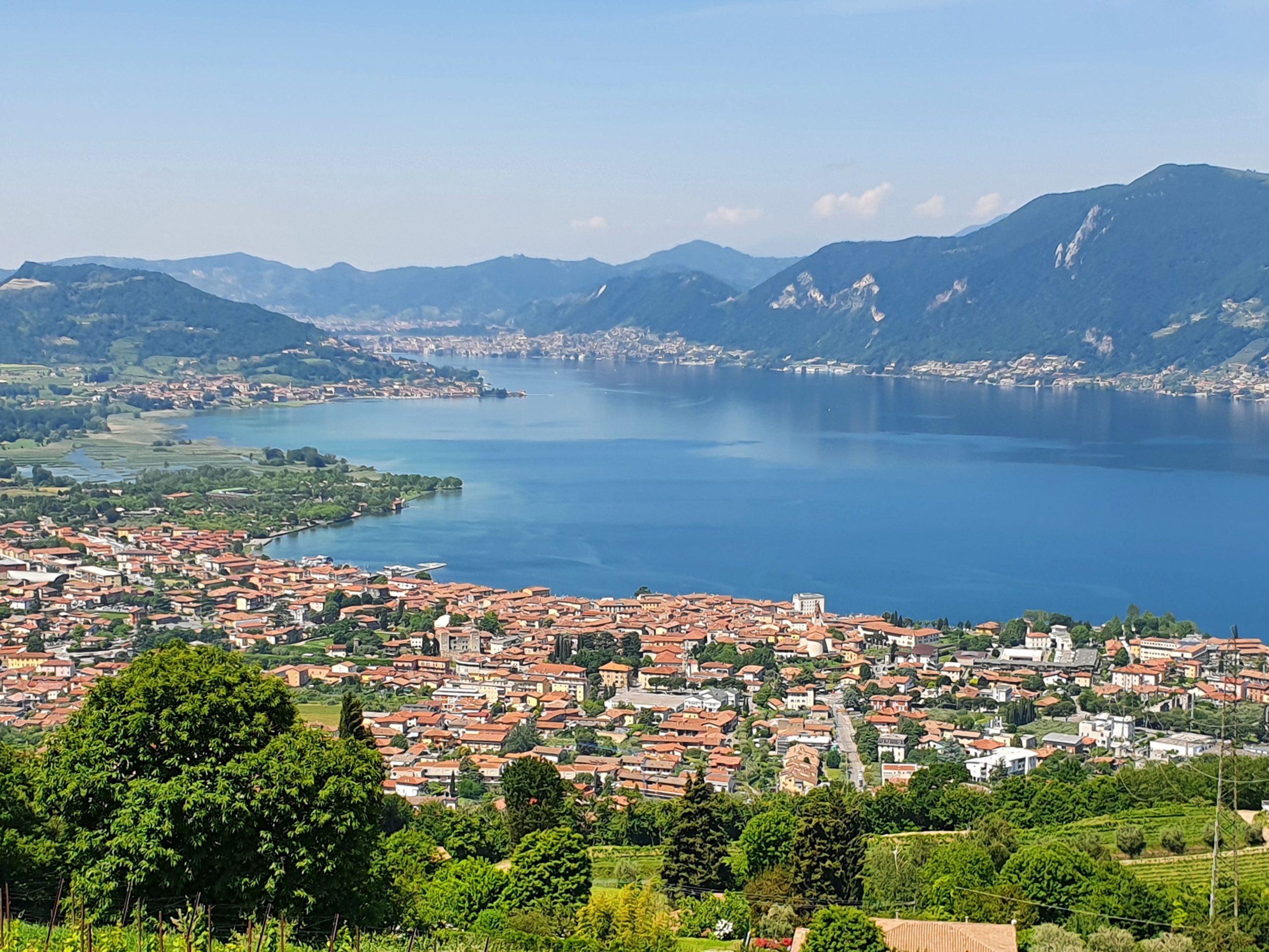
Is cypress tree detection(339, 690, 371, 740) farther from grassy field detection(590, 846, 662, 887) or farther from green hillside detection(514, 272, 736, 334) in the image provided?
green hillside detection(514, 272, 736, 334)

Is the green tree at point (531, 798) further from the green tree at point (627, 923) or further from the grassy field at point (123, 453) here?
the grassy field at point (123, 453)

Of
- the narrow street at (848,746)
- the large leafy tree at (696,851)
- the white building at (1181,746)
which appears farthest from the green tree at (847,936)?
the white building at (1181,746)

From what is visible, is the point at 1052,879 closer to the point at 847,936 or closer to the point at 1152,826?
the point at 847,936

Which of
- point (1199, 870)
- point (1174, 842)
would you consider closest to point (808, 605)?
point (1174, 842)

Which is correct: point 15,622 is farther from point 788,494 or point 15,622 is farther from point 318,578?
point 788,494

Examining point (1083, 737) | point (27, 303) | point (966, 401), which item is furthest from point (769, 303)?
point (1083, 737)

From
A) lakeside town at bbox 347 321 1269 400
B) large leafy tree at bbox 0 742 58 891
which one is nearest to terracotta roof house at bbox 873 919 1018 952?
large leafy tree at bbox 0 742 58 891

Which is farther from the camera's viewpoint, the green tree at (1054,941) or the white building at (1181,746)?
the white building at (1181,746)
